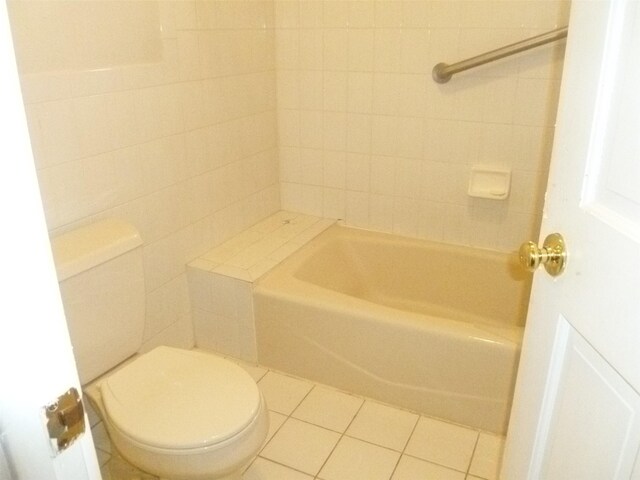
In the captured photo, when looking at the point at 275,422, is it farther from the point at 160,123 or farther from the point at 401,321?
the point at 160,123

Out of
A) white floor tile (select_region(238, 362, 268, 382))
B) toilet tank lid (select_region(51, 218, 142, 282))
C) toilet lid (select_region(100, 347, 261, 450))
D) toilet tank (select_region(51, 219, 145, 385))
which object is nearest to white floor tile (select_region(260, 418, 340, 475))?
white floor tile (select_region(238, 362, 268, 382))

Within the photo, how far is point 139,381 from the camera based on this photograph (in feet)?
4.98

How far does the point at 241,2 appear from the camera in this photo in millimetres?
2193

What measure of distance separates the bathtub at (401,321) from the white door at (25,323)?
1.42 m

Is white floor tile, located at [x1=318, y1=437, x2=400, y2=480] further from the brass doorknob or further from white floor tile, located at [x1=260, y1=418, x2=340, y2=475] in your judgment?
the brass doorknob

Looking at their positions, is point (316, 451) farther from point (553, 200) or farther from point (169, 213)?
point (553, 200)

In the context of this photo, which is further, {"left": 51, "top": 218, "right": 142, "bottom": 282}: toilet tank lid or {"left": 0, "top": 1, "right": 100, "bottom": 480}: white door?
{"left": 51, "top": 218, "right": 142, "bottom": 282}: toilet tank lid

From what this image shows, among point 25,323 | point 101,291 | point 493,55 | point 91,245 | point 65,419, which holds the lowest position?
point 101,291

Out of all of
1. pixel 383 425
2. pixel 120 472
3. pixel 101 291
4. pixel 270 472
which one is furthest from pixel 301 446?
pixel 101 291

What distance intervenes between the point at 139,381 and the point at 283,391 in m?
0.68

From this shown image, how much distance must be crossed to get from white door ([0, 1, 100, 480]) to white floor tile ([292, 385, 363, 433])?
140 centimetres

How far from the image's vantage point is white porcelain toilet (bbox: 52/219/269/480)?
134 centimetres

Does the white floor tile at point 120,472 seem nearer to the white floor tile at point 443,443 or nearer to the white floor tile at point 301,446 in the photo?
the white floor tile at point 301,446

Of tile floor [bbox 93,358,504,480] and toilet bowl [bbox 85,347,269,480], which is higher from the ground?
toilet bowl [bbox 85,347,269,480]
